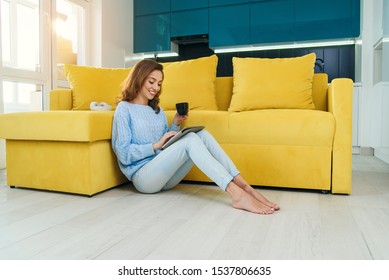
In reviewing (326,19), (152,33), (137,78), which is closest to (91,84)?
(137,78)

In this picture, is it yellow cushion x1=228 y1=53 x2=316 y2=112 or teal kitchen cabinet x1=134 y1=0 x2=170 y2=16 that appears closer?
yellow cushion x1=228 y1=53 x2=316 y2=112

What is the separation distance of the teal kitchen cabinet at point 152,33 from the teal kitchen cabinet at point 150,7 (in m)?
0.06

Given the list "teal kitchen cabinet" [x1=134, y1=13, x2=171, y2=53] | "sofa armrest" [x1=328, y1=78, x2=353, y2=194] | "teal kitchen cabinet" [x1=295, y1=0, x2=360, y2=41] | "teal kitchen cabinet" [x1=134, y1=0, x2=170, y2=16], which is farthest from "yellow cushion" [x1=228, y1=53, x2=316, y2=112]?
"teal kitchen cabinet" [x1=134, y1=0, x2=170, y2=16]

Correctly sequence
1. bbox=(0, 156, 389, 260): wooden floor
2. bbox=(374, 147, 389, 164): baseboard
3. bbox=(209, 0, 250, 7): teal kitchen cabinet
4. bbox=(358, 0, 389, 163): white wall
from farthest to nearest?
bbox=(209, 0, 250, 7): teal kitchen cabinet
bbox=(358, 0, 389, 163): white wall
bbox=(374, 147, 389, 164): baseboard
bbox=(0, 156, 389, 260): wooden floor

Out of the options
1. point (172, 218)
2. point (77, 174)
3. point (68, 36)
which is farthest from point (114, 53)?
point (172, 218)

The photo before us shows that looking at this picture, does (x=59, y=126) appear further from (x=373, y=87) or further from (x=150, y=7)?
(x=373, y=87)

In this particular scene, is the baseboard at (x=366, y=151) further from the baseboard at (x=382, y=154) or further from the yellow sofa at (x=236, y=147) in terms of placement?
the yellow sofa at (x=236, y=147)

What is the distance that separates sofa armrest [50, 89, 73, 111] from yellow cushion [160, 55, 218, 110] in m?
0.81

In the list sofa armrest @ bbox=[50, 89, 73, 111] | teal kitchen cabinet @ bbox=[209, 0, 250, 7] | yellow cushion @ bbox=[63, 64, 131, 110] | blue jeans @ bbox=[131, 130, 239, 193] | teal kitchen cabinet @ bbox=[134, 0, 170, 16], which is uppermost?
teal kitchen cabinet @ bbox=[134, 0, 170, 16]

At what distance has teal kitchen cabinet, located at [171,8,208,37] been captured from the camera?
191 inches

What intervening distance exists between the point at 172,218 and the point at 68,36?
3.44 meters

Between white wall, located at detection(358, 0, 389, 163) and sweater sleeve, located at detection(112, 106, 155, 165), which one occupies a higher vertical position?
white wall, located at detection(358, 0, 389, 163)

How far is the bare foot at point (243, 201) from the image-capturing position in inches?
65.3

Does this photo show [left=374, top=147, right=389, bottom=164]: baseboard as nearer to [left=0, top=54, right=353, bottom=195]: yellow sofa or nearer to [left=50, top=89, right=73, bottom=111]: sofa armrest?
[left=0, top=54, right=353, bottom=195]: yellow sofa
